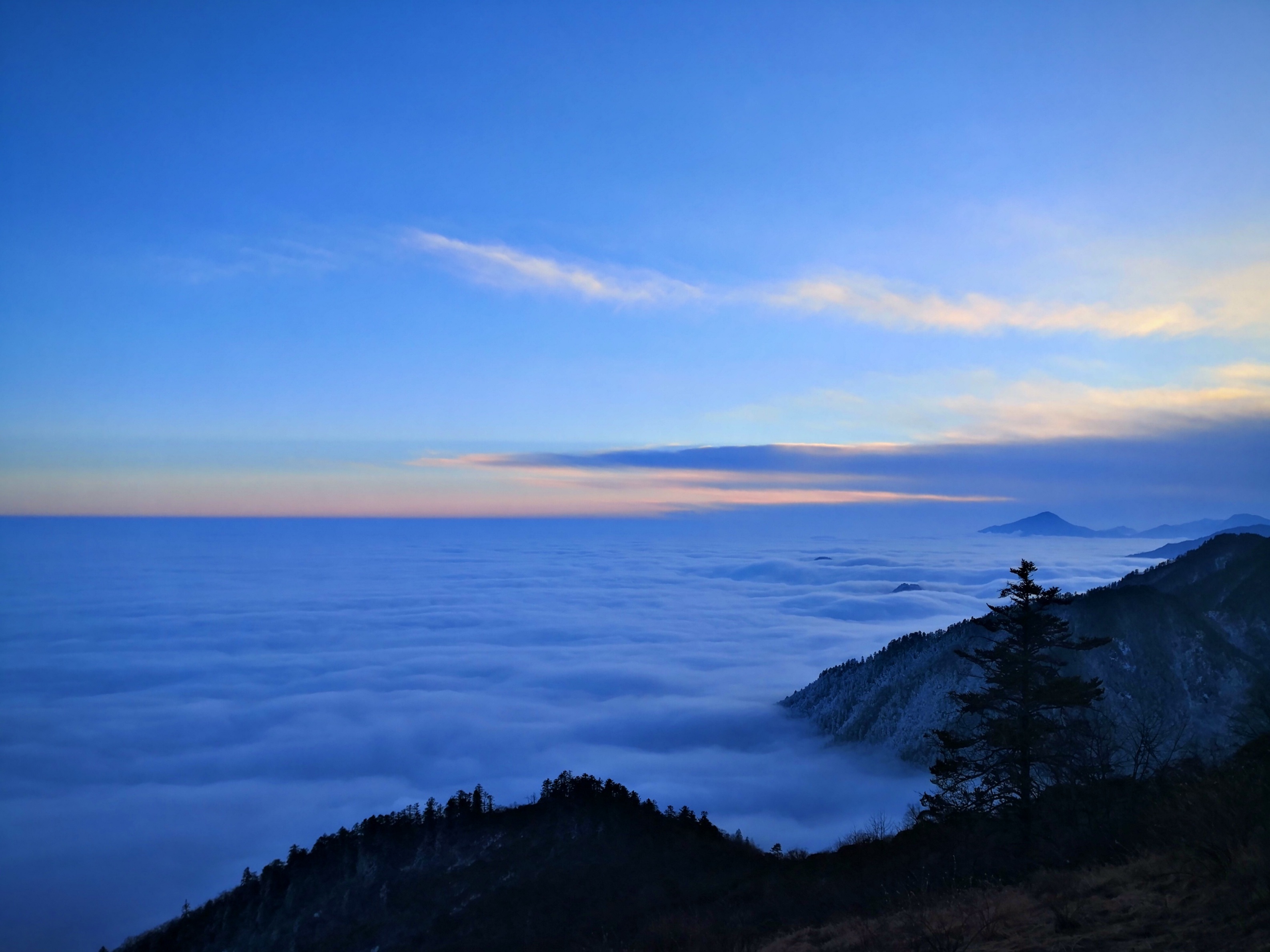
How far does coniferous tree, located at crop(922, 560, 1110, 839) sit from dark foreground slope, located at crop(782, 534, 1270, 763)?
5630 centimetres

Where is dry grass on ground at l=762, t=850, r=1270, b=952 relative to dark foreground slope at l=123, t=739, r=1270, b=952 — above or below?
above

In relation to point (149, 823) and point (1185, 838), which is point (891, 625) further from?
point (1185, 838)

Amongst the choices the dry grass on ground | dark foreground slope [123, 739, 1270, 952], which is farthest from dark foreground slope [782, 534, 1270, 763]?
the dry grass on ground

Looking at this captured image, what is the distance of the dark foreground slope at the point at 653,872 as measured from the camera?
11273mm

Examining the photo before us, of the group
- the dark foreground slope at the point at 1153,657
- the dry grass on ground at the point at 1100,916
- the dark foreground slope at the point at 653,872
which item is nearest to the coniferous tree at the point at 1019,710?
the dark foreground slope at the point at 653,872

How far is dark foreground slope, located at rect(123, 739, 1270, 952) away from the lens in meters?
11.3

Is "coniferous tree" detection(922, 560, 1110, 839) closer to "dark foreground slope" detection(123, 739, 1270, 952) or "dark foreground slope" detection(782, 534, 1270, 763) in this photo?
"dark foreground slope" detection(123, 739, 1270, 952)

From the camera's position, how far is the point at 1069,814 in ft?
56.1

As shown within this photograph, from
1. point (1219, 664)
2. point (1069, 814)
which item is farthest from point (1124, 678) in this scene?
point (1069, 814)

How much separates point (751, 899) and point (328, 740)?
119 meters

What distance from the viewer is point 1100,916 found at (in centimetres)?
933

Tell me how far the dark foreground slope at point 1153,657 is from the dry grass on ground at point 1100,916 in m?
65.4

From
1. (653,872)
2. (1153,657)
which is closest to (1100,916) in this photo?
(653,872)

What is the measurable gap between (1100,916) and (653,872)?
34796 mm
